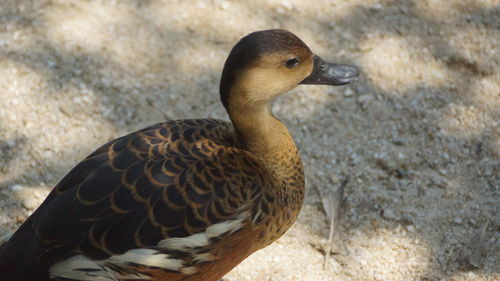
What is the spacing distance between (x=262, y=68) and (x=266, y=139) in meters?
0.37

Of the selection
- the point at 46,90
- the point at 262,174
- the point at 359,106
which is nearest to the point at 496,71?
the point at 359,106

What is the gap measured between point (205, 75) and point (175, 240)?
A: 1768mm

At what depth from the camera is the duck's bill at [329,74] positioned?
9.51 feet

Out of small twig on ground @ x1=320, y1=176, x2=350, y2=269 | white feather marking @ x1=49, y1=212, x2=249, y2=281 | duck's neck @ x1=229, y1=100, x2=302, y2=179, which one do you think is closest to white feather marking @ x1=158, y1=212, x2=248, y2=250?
white feather marking @ x1=49, y1=212, x2=249, y2=281

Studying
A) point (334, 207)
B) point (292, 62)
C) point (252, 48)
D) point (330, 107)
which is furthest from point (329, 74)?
point (330, 107)

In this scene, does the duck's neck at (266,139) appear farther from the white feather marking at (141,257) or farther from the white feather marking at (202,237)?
the white feather marking at (141,257)

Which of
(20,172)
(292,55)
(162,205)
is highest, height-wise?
(292,55)

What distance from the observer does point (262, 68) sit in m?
2.64

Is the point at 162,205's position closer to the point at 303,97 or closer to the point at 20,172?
the point at 20,172

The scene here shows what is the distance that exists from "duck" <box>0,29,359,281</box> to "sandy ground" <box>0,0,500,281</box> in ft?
2.24

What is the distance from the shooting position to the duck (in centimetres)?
251

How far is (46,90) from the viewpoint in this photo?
13.0 ft

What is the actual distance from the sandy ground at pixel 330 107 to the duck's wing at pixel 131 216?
75 cm

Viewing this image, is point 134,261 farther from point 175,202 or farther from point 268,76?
point 268,76
